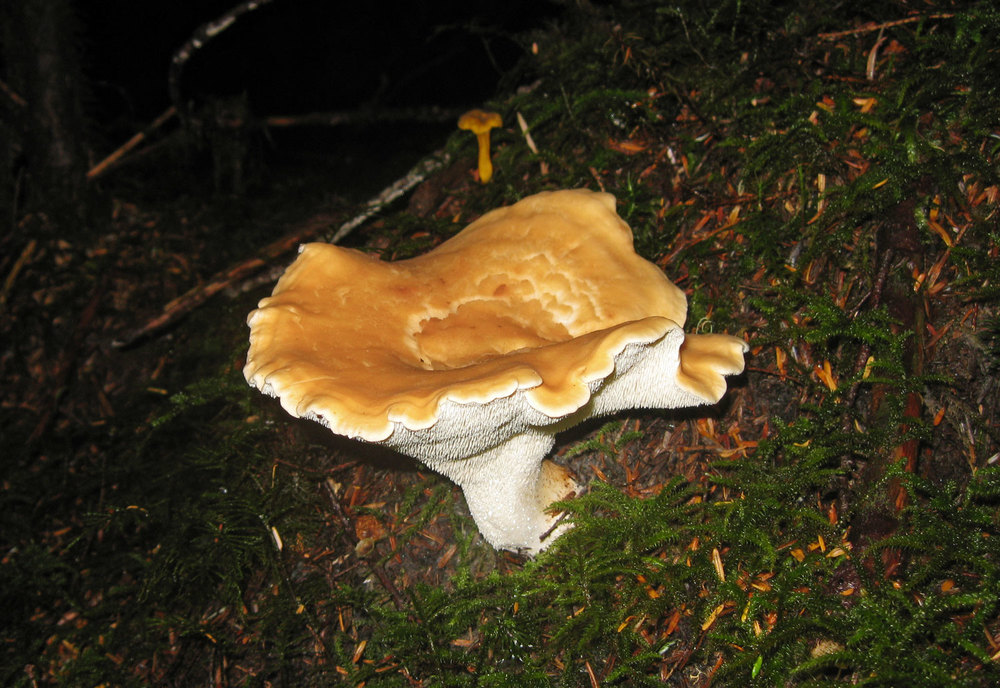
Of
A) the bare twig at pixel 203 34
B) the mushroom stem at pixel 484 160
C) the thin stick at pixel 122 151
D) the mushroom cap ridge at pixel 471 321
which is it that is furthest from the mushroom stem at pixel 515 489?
the thin stick at pixel 122 151

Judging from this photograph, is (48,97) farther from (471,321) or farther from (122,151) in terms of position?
(471,321)

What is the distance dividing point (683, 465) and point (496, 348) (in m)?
1.17

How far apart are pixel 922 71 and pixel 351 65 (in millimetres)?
8550

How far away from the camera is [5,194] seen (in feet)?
18.9

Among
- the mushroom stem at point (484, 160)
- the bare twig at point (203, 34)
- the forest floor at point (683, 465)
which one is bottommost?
the forest floor at point (683, 465)

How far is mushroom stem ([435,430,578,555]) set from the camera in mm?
2414

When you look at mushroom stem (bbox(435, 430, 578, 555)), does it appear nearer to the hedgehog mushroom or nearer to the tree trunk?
the hedgehog mushroom

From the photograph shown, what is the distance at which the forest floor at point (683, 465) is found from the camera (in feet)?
7.36

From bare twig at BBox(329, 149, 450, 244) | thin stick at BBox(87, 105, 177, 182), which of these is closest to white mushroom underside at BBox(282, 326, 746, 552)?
bare twig at BBox(329, 149, 450, 244)

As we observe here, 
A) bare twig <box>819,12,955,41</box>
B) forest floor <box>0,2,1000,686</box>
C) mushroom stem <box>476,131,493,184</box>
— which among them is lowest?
forest floor <box>0,2,1000,686</box>

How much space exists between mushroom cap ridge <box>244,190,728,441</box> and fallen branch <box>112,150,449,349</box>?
143 cm

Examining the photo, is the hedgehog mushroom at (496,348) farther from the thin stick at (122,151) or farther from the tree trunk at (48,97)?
the tree trunk at (48,97)

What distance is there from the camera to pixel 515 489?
2582mm

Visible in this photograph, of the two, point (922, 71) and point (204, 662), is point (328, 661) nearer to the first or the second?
point (204, 662)
